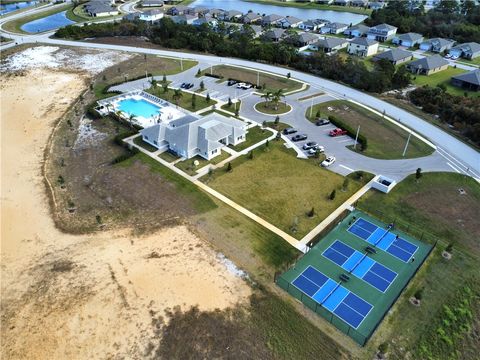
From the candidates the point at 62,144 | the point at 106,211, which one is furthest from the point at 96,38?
the point at 106,211

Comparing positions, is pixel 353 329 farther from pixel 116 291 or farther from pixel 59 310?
pixel 59 310

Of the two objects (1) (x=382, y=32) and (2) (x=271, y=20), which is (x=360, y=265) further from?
(2) (x=271, y=20)

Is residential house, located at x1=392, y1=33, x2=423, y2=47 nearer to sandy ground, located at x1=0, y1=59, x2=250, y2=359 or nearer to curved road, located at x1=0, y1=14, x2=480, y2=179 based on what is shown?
curved road, located at x1=0, y1=14, x2=480, y2=179

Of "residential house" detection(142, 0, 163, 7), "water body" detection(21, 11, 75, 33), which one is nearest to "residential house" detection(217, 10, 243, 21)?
"residential house" detection(142, 0, 163, 7)

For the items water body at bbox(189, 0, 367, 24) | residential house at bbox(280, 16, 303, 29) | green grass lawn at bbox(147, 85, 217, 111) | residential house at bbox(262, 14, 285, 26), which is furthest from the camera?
water body at bbox(189, 0, 367, 24)

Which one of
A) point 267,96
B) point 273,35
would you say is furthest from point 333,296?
point 273,35
